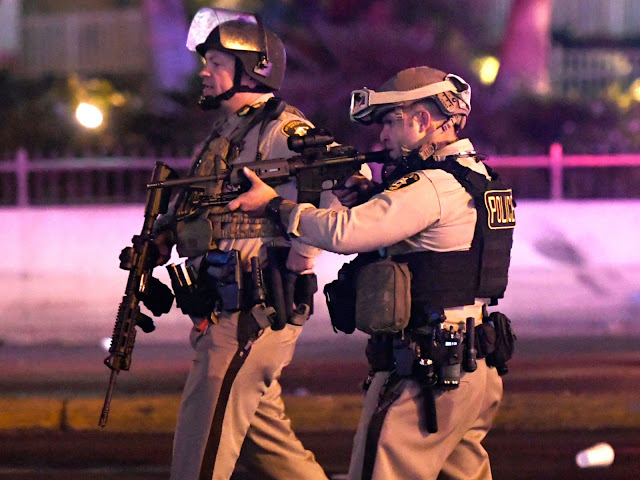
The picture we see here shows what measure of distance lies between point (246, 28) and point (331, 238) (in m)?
1.39

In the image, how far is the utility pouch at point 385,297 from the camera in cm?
416

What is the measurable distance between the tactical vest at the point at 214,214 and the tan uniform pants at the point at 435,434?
0.88m

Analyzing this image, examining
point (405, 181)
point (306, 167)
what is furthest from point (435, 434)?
point (306, 167)

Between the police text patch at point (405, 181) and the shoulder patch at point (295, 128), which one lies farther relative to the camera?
the shoulder patch at point (295, 128)

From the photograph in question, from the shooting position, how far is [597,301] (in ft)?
38.9

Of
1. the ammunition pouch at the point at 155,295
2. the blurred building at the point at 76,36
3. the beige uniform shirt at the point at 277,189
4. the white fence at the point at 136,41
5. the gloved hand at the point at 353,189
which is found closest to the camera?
the gloved hand at the point at 353,189

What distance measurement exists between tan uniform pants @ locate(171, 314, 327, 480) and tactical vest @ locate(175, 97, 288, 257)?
0.97 feet

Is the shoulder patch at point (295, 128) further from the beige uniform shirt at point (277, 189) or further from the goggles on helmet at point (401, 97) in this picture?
the goggles on helmet at point (401, 97)

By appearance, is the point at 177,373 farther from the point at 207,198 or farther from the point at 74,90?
the point at 74,90

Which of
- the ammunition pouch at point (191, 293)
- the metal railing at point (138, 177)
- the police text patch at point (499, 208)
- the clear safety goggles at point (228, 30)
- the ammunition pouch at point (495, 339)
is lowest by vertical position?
the ammunition pouch at point (495, 339)

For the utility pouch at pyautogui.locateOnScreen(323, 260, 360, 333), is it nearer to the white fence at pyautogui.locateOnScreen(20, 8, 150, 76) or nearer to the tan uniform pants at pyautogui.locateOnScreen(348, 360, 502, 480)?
the tan uniform pants at pyautogui.locateOnScreen(348, 360, 502, 480)

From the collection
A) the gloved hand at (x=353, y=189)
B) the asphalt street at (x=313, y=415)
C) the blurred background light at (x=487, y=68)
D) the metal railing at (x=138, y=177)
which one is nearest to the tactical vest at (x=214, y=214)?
the gloved hand at (x=353, y=189)

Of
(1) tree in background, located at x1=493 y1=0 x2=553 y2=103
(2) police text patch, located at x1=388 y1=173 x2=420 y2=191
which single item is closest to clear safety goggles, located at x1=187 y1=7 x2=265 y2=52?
(2) police text patch, located at x1=388 y1=173 x2=420 y2=191

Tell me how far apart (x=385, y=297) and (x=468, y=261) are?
0.29 m
